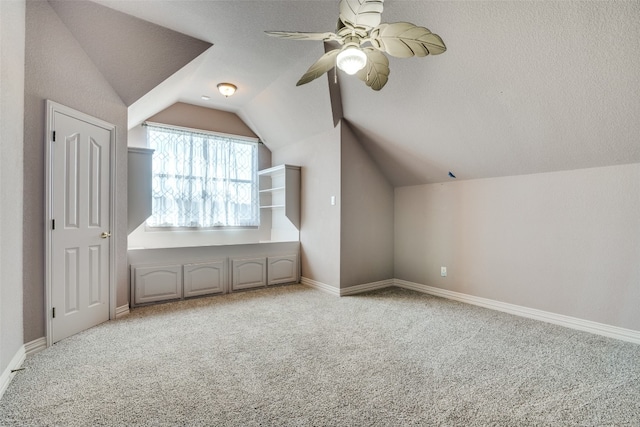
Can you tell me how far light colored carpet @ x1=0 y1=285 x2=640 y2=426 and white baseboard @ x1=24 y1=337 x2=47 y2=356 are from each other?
8cm

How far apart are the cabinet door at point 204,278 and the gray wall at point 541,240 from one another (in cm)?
269

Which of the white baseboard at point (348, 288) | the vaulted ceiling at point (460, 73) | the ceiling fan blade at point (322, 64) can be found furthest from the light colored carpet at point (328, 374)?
the ceiling fan blade at point (322, 64)

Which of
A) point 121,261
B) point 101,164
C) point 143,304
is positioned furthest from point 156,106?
point 143,304

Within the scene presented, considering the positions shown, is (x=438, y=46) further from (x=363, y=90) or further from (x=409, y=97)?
(x=363, y=90)

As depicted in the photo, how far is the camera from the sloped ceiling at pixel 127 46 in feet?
8.80

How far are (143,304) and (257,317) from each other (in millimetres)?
1496

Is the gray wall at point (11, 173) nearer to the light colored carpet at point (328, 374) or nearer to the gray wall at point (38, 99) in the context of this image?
the gray wall at point (38, 99)

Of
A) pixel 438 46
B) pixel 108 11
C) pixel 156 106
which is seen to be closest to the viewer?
pixel 438 46

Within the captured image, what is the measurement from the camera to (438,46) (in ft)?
5.80

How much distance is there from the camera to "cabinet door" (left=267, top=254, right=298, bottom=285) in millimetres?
4727

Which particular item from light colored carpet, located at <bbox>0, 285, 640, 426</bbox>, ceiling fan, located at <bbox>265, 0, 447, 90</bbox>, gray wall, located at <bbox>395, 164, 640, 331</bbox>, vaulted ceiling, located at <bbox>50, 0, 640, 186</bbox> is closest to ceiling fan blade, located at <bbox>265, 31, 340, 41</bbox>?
ceiling fan, located at <bbox>265, 0, 447, 90</bbox>

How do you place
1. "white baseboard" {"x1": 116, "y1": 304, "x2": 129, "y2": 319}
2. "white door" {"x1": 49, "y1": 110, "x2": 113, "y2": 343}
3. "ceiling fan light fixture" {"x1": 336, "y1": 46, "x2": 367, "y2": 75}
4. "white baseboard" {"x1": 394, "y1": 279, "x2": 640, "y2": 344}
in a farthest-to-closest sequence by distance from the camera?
"white baseboard" {"x1": 116, "y1": 304, "x2": 129, "y2": 319}, "white baseboard" {"x1": 394, "y1": 279, "x2": 640, "y2": 344}, "white door" {"x1": 49, "y1": 110, "x2": 113, "y2": 343}, "ceiling fan light fixture" {"x1": 336, "y1": 46, "x2": 367, "y2": 75}

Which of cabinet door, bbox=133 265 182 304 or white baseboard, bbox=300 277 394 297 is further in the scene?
white baseboard, bbox=300 277 394 297

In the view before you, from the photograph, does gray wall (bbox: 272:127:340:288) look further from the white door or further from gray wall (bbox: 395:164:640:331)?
the white door
